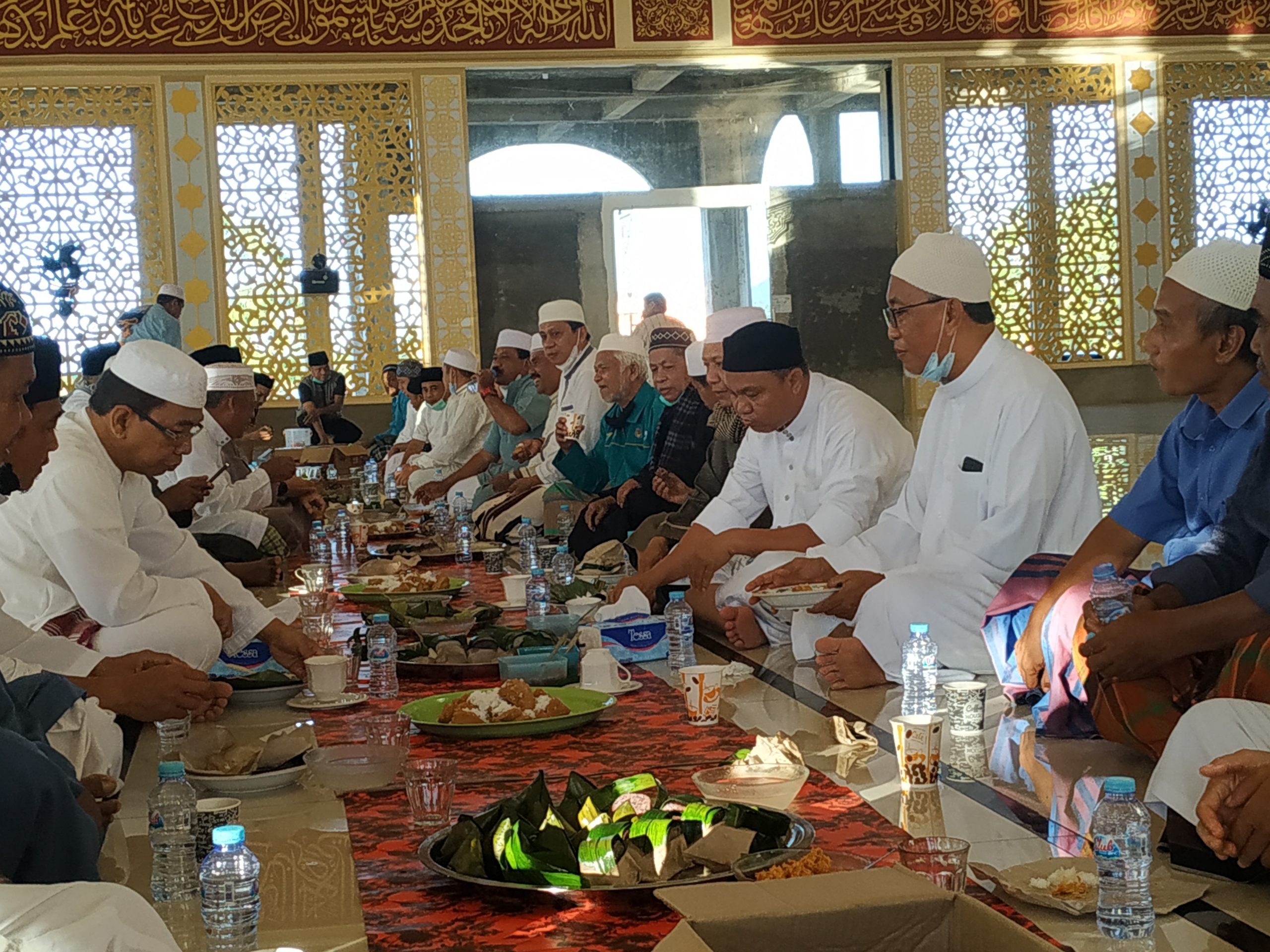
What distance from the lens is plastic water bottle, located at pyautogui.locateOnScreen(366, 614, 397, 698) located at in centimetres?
344

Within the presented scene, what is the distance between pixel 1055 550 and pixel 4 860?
2.57 metres

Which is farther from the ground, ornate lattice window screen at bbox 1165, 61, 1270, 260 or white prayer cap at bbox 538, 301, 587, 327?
ornate lattice window screen at bbox 1165, 61, 1270, 260

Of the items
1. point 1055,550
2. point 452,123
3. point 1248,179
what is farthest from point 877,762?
point 1248,179

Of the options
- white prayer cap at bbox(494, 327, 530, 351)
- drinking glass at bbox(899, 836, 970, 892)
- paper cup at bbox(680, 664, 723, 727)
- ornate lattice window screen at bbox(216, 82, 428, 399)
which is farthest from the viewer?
ornate lattice window screen at bbox(216, 82, 428, 399)

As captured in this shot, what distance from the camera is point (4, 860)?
6.64 ft

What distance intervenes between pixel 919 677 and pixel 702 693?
17.0 inches

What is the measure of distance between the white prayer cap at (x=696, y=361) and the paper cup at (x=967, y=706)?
287 cm

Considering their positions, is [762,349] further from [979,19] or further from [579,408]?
[979,19]

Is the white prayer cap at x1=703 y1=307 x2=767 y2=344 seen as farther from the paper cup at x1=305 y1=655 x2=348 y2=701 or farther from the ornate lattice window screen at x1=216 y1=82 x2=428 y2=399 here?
the ornate lattice window screen at x1=216 y1=82 x2=428 y2=399

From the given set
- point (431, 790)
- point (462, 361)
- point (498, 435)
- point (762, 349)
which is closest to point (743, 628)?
point (762, 349)

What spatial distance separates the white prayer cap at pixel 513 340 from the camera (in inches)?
382

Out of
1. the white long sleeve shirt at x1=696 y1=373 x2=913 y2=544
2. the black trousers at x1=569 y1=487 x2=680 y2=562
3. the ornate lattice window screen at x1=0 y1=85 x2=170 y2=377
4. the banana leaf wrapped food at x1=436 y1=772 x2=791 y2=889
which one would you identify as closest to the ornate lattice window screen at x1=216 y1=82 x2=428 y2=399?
the ornate lattice window screen at x1=0 y1=85 x2=170 y2=377

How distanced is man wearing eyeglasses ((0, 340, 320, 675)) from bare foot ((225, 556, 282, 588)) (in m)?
1.77

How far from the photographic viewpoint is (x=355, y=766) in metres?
2.56
